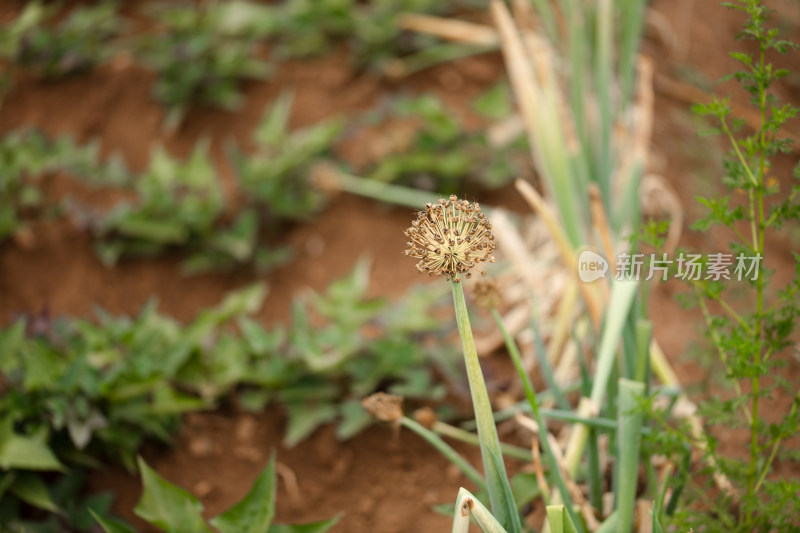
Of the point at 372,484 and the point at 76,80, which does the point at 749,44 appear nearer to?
the point at 372,484

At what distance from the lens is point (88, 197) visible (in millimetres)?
2375

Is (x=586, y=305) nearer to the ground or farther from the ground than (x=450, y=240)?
nearer to the ground

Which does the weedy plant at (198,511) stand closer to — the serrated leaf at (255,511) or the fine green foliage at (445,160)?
the serrated leaf at (255,511)

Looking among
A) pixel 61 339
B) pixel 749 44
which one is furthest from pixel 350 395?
pixel 749 44

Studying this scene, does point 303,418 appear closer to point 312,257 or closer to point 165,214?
point 312,257

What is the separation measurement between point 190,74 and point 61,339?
1.16 m

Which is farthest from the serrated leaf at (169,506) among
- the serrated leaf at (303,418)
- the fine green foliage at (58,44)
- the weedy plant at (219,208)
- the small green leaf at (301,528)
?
the fine green foliage at (58,44)

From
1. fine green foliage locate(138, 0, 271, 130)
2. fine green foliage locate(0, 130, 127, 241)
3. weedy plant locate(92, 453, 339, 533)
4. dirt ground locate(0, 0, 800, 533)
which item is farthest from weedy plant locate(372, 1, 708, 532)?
fine green foliage locate(0, 130, 127, 241)

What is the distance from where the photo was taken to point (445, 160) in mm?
2105

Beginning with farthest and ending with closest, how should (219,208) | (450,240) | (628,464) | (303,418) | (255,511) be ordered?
(219,208), (303,418), (255,511), (628,464), (450,240)

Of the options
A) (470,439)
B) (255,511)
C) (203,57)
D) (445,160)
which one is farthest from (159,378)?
(203,57)

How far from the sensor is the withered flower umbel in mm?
826

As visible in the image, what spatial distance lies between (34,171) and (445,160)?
118 cm

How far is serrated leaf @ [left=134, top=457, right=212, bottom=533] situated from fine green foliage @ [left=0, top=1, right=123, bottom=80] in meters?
1.89
